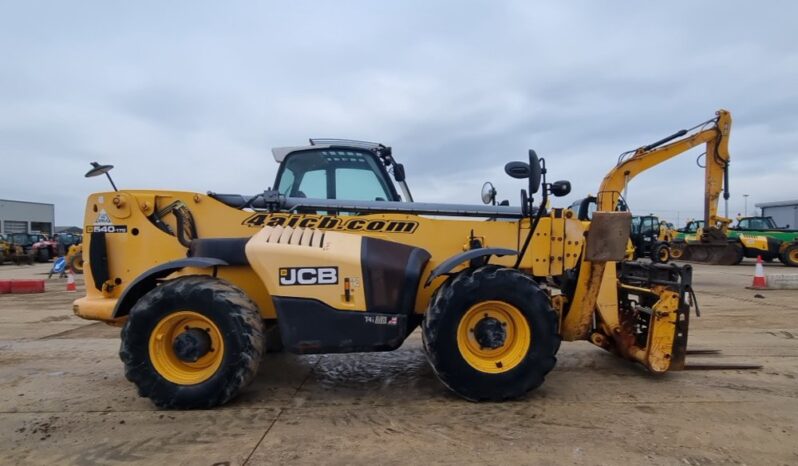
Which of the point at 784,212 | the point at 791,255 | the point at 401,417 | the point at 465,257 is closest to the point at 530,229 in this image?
the point at 465,257

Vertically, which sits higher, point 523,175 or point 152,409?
point 523,175

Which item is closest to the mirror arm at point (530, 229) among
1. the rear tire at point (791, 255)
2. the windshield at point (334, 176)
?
the windshield at point (334, 176)

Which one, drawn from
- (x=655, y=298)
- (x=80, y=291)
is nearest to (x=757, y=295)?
(x=655, y=298)

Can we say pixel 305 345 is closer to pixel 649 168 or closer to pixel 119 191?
pixel 119 191

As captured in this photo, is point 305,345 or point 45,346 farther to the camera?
point 45,346

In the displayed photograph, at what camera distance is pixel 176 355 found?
397 centimetres

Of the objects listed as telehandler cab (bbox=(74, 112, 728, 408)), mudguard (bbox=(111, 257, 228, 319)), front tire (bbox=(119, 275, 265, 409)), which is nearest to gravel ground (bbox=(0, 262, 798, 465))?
front tire (bbox=(119, 275, 265, 409))

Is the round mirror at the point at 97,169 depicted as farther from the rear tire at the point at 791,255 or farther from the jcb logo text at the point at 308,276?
the rear tire at the point at 791,255

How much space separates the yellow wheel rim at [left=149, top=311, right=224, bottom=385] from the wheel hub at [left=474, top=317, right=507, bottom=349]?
76.3 inches

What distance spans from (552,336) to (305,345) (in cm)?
186

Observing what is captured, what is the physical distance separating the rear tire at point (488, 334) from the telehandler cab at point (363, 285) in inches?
0.4

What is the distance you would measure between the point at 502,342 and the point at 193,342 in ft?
7.66

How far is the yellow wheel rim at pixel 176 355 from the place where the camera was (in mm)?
3926

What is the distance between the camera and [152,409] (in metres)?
3.97
